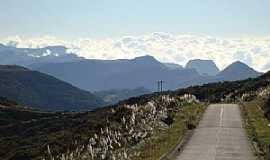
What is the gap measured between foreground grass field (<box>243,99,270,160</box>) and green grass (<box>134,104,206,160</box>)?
13.9ft

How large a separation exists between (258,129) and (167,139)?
25.2ft

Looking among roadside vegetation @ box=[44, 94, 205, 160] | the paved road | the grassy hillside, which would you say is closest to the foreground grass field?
the paved road

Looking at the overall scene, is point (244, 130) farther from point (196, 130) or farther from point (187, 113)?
point (187, 113)

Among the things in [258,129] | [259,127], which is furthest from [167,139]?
[259,127]

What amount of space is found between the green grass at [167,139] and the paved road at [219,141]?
0.82 metres

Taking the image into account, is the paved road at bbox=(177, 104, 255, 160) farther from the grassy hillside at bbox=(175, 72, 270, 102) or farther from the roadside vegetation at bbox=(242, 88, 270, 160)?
the grassy hillside at bbox=(175, 72, 270, 102)

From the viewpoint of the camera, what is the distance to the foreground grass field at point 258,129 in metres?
29.0

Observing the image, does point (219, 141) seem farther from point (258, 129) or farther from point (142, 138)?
point (258, 129)

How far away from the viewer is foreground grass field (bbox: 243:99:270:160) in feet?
95.2

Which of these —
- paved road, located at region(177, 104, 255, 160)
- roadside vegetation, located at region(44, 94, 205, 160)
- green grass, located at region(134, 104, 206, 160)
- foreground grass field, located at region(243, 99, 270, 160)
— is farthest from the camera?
foreground grass field, located at region(243, 99, 270, 160)

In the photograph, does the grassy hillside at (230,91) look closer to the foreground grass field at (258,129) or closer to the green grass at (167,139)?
the foreground grass field at (258,129)

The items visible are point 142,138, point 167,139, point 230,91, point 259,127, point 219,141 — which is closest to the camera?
point 219,141

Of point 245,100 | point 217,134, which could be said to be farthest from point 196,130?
point 245,100

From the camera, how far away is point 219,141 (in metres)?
33.9
